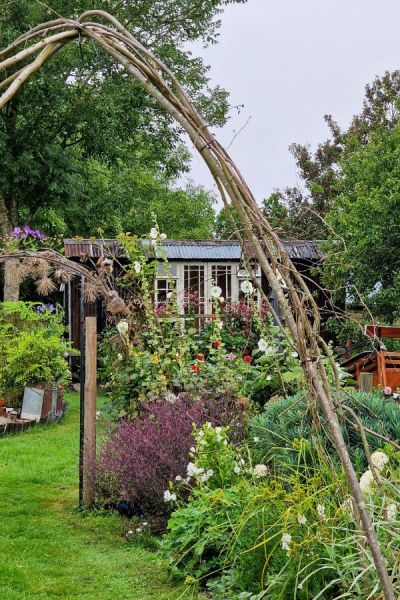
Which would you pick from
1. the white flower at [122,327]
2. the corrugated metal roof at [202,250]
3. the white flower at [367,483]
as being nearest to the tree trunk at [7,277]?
the corrugated metal roof at [202,250]

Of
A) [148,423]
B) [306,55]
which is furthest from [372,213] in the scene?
[148,423]

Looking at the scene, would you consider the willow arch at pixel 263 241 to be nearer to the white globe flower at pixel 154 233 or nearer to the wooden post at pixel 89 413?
the wooden post at pixel 89 413

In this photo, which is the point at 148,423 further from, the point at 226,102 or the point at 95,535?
the point at 226,102

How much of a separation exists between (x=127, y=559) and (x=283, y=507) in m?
1.38

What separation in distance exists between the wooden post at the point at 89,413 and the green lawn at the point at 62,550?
0.65ft

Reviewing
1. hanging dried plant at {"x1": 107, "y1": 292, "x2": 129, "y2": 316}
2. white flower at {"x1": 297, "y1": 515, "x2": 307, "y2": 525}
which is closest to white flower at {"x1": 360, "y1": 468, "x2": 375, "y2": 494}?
white flower at {"x1": 297, "y1": 515, "x2": 307, "y2": 525}

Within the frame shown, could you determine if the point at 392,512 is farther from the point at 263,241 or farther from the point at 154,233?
the point at 154,233

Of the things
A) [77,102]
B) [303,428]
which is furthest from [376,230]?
[303,428]

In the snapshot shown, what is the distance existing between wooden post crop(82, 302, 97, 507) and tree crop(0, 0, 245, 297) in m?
7.80

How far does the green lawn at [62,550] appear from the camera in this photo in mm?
3777

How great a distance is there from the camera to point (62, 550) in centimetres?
445

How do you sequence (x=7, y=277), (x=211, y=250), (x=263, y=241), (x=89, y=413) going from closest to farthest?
(x=263, y=241), (x=89, y=413), (x=7, y=277), (x=211, y=250)

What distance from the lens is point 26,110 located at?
1390 cm

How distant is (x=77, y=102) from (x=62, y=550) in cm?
1111
